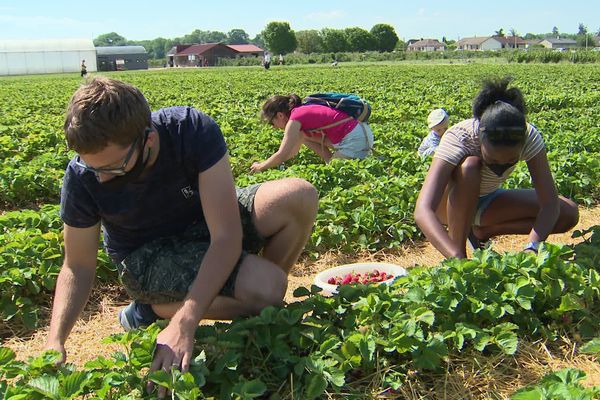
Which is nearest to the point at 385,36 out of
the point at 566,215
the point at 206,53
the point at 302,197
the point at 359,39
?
the point at 359,39

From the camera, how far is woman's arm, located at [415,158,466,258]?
2.98 metres

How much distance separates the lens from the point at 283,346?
234cm

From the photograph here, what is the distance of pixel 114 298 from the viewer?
12.7ft

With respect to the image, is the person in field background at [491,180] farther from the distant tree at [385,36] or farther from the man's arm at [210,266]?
the distant tree at [385,36]

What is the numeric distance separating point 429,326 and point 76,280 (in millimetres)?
1412

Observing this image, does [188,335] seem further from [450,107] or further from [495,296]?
[450,107]

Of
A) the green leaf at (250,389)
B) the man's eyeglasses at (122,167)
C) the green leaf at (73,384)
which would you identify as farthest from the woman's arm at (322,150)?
the green leaf at (73,384)

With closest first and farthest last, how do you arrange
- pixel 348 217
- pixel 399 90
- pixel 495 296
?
1. pixel 495 296
2. pixel 348 217
3. pixel 399 90

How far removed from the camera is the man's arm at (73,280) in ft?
7.68

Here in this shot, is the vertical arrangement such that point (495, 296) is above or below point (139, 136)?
below

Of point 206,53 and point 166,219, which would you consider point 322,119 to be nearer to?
point 166,219

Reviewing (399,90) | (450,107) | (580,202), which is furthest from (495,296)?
(399,90)

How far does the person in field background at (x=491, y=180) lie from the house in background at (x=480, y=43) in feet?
435

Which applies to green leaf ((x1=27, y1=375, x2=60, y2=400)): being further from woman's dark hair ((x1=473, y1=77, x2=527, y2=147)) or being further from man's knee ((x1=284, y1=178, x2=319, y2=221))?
woman's dark hair ((x1=473, y1=77, x2=527, y2=147))
